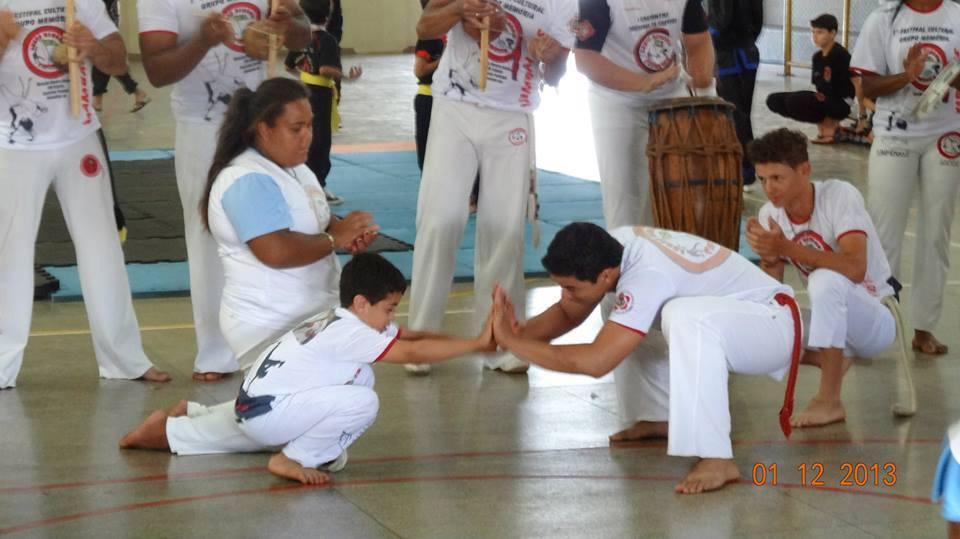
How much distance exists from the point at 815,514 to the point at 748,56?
728 centimetres

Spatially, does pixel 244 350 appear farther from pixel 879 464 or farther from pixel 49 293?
pixel 49 293

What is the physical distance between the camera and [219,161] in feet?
17.3

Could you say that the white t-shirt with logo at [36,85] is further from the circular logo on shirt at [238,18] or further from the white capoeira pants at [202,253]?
the circular logo on shirt at [238,18]

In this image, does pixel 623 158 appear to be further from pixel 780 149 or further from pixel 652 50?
pixel 780 149

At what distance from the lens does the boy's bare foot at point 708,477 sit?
182 inches

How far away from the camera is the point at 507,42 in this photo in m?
6.20

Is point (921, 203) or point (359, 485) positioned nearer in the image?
point (359, 485)

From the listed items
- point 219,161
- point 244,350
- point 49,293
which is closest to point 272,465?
point 244,350

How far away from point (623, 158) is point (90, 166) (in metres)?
2.23

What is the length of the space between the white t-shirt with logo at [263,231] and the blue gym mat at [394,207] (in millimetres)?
2718

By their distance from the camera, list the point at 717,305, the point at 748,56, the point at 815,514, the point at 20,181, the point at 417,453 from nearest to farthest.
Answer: the point at 815,514
the point at 717,305
the point at 417,453
the point at 20,181
the point at 748,56

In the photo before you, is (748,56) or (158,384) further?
(748,56)

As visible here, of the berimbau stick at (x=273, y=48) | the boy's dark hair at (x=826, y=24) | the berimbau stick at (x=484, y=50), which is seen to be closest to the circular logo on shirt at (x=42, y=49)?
the berimbau stick at (x=273, y=48)

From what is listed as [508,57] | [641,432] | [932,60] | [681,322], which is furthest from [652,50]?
[681,322]
